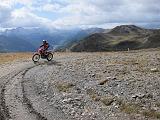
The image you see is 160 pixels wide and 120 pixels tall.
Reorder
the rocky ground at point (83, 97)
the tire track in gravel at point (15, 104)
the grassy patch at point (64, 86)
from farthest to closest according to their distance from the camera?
the grassy patch at point (64, 86) < the rocky ground at point (83, 97) < the tire track in gravel at point (15, 104)

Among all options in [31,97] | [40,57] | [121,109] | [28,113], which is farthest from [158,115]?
[40,57]

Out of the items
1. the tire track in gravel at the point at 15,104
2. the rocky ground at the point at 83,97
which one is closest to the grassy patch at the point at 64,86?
the rocky ground at the point at 83,97

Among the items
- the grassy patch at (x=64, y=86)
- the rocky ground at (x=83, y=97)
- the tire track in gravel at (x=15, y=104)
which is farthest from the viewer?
the grassy patch at (x=64, y=86)

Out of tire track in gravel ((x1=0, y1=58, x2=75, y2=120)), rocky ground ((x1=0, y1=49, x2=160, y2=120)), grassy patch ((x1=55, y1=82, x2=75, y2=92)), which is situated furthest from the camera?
grassy patch ((x1=55, y1=82, x2=75, y2=92))

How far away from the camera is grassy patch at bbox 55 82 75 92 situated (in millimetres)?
22959

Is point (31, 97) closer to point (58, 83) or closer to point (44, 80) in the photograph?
point (58, 83)

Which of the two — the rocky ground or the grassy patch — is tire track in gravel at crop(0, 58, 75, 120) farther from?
the grassy patch

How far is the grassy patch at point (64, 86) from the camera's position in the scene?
75.3 feet

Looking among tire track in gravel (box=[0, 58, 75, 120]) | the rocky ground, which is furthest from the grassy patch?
tire track in gravel (box=[0, 58, 75, 120])

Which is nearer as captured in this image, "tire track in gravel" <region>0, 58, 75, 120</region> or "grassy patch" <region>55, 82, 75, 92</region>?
"tire track in gravel" <region>0, 58, 75, 120</region>

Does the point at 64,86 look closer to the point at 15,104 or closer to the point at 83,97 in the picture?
the point at 83,97

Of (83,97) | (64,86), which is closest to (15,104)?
(83,97)

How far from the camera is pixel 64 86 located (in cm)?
2394

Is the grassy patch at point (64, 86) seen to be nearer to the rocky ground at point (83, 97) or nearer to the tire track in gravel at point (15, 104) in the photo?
the rocky ground at point (83, 97)
